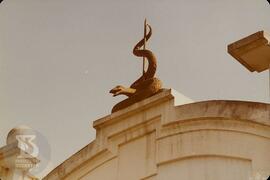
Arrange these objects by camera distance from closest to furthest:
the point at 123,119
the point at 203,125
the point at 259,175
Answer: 1. the point at 259,175
2. the point at 203,125
3. the point at 123,119

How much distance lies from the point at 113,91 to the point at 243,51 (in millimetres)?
2321

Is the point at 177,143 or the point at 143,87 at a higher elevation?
the point at 143,87

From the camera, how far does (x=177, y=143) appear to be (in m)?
11.8

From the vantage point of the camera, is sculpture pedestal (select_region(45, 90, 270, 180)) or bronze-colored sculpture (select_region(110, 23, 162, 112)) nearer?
sculpture pedestal (select_region(45, 90, 270, 180))

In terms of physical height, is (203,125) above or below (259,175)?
above

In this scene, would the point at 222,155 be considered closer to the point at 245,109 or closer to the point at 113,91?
the point at 245,109

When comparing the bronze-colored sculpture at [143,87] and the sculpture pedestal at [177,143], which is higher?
the bronze-colored sculpture at [143,87]

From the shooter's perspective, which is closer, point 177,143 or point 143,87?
point 177,143

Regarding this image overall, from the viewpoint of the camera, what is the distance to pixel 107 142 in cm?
1262

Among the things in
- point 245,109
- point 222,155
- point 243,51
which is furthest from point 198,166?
point 243,51

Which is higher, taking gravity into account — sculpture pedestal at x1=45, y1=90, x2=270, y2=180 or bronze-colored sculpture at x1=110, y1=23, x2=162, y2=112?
bronze-colored sculpture at x1=110, y1=23, x2=162, y2=112

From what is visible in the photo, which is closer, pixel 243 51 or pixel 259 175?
pixel 259 175

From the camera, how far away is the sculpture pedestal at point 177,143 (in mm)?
11133

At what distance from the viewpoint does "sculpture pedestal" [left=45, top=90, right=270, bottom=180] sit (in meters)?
11.1
